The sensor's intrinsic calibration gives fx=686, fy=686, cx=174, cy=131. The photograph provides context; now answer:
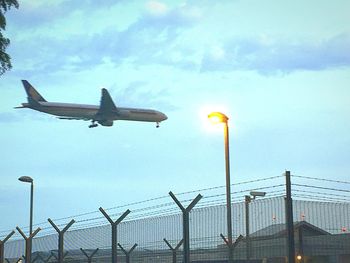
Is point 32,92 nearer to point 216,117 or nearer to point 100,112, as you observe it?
point 100,112

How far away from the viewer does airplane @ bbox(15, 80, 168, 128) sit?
66875 millimetres

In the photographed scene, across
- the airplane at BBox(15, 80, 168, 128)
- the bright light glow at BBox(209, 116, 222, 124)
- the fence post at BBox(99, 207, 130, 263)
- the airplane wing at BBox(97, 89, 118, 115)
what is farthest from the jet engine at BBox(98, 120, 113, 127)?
the bright light glow at BBox(209, 116, 222, 124)

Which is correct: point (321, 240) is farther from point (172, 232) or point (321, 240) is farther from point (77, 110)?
point (77, 110)

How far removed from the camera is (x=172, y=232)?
932 inches

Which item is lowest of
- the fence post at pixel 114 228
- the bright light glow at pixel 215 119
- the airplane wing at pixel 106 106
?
the fence post at pixel 114 228

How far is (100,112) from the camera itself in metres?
67.2

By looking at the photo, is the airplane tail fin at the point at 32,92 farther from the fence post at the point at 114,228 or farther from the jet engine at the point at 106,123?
the fence post at the point at 114,228

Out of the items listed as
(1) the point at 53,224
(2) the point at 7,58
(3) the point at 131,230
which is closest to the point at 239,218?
(3) the point at 131,230

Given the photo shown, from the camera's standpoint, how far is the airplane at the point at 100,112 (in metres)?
66.9

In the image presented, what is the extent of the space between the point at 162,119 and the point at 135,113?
12.5 ft

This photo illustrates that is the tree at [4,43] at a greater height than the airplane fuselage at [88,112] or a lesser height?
lesser

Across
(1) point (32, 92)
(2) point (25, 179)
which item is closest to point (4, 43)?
(2) point (25, 179)

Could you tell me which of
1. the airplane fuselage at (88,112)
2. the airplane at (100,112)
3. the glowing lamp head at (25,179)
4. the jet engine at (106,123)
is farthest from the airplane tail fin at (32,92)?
the glowing lamp head at (25,179)

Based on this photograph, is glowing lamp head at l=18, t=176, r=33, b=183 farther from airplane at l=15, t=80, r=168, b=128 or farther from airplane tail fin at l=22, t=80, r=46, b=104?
airplane tail fin at l=22, t=80, r=46, b=104
